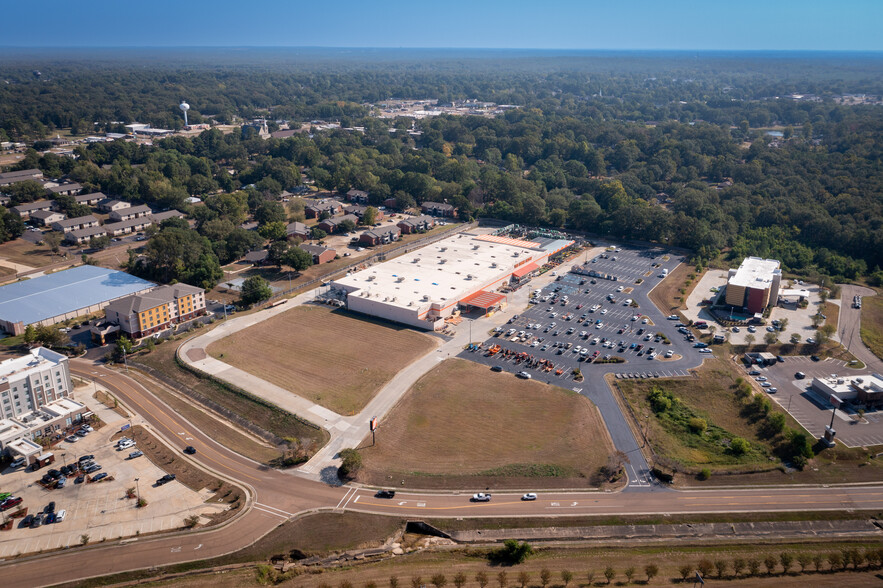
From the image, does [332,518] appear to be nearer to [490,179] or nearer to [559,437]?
[559,437]

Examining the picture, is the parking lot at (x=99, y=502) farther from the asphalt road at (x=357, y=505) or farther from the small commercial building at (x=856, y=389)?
the small commercial building at (x=856, y=389)

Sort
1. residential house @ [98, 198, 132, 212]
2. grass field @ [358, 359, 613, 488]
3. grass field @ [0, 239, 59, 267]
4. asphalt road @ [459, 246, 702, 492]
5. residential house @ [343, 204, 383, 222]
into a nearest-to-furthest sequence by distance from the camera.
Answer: grass field @ [358, 359, 613, 488] → asphalt road @ [459, 246, 702, 492] → grass field @ [0, 239, 59, 267] → residential house @ [98, 198, 132, 212] → residential house @ [343, 204, 383, 222]

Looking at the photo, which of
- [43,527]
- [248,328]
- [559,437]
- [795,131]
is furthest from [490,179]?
[795,131]

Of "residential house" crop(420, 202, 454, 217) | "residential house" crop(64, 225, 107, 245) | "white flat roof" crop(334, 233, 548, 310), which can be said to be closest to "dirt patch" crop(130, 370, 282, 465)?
"white flat roof" crop(334, 233, 548, 310)

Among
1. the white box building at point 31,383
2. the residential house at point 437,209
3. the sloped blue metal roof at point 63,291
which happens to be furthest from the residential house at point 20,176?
the white box building at point 31,383

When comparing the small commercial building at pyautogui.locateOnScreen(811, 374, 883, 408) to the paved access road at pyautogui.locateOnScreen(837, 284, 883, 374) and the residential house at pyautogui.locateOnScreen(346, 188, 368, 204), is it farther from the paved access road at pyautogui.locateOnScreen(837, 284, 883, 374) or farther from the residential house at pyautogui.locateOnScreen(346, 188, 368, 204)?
the residential house at pyautogui.locateOnScreen(346, 188, 368, 204)

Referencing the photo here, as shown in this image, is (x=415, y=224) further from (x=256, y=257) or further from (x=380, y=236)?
(x=256, y=257)
